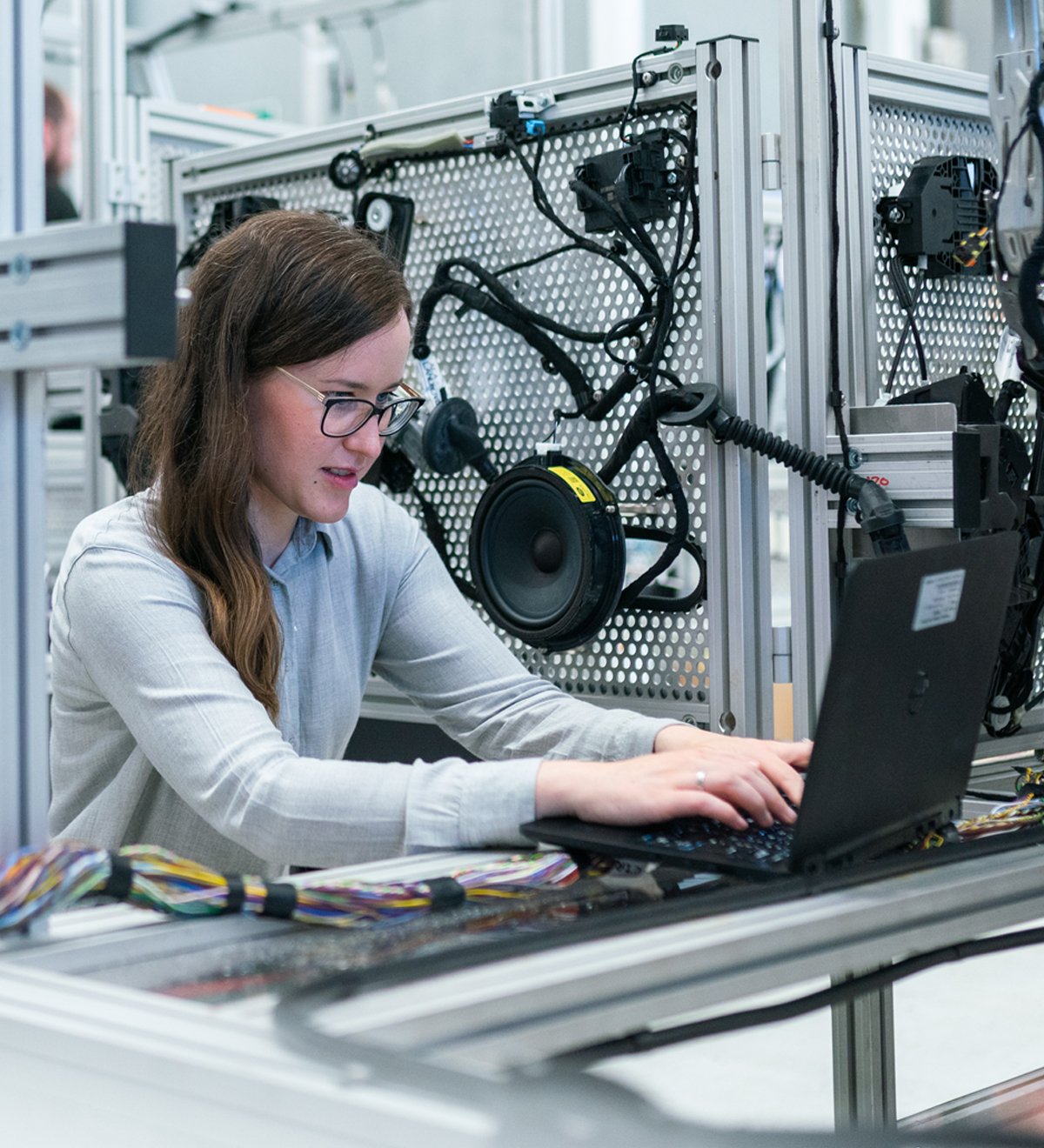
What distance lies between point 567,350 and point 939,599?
899 millimetres

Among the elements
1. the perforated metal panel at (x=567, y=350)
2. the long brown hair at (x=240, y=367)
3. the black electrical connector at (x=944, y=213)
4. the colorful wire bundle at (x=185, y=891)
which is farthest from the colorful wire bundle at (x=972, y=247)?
the colorful wire bundle at (x=185, y=891)

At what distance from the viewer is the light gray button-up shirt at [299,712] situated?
1086 mm

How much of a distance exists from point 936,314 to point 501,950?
1155 millimetres

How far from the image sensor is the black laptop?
89cm

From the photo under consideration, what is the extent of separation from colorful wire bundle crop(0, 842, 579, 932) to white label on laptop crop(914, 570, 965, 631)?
293 mm

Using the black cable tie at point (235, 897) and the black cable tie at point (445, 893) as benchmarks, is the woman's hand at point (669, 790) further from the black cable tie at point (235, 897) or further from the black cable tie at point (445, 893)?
the black cable tie at point (235, 897)

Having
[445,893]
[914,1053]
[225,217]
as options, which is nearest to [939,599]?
[445,893]

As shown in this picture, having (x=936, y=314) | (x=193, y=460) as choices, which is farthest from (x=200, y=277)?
(x=936, y=314)

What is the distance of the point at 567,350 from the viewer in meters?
1.79

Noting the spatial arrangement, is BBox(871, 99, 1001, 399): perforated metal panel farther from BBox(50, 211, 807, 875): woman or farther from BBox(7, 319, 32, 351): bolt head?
BBox(7, 319, 32, 351): bolt head

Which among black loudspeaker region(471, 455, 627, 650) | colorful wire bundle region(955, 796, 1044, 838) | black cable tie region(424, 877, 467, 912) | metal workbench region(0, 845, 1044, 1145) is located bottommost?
metal workbench region(0, 845, 1044, 1145)

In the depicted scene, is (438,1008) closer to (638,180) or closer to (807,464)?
(807,464)

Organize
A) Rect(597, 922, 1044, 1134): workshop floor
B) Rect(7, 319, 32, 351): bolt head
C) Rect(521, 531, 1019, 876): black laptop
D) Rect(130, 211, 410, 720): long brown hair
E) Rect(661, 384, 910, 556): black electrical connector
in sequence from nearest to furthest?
Rect(7, 319, 32, 351): bolt head < Rect(521, 531, 1019, 876): black laptop < Rect(130, 211, 410, 720): long brown hair < Rect(661, 384, 910, 556): black electrical connector < Rect(597, 922, 1044, 1134): workshop floor

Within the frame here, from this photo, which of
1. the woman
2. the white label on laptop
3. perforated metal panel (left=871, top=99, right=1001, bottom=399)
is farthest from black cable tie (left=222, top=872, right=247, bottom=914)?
perforated metal panel (left=871, top=99, right=1001, bottom=399)
